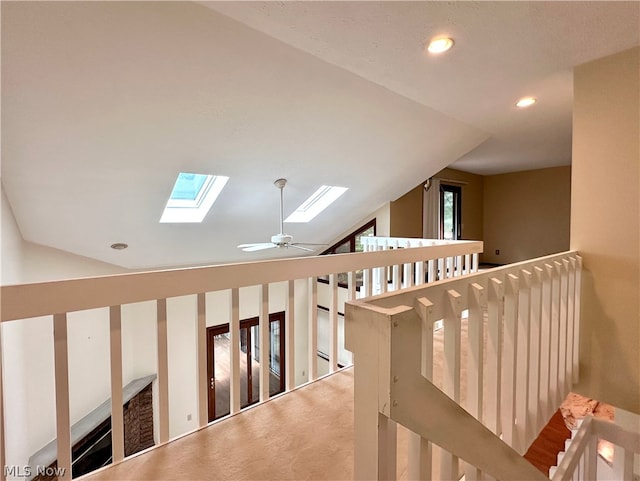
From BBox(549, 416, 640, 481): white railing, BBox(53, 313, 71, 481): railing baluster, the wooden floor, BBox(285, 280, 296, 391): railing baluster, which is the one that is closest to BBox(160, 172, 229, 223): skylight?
BBox(285, 280, 296, 391): railing baluster

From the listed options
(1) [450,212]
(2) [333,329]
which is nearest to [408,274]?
(2) [333,329]

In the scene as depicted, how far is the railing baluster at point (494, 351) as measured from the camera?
4.12 ft

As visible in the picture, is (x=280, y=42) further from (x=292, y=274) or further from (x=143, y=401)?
(x=143, y=401)

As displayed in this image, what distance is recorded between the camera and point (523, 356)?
1.46 metres

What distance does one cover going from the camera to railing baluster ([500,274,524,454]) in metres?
1.37

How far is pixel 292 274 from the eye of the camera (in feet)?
5.67

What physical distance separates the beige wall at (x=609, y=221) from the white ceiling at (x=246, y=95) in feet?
0.89

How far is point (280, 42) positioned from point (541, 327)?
242 centimetres

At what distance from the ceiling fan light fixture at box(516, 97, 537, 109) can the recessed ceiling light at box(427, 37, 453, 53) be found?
4.55 feet

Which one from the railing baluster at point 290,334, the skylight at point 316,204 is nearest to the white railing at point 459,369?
the railing baluster at point 290,334

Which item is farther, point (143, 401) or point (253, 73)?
point (143, 401)

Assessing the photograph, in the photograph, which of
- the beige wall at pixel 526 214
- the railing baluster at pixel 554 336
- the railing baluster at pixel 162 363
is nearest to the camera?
the railing baluster at pixel 162 363

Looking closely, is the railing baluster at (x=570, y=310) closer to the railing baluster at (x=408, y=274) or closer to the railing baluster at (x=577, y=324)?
the railing baluster at (x=577, y=324)

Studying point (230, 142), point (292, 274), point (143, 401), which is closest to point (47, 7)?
point (230, 142)
